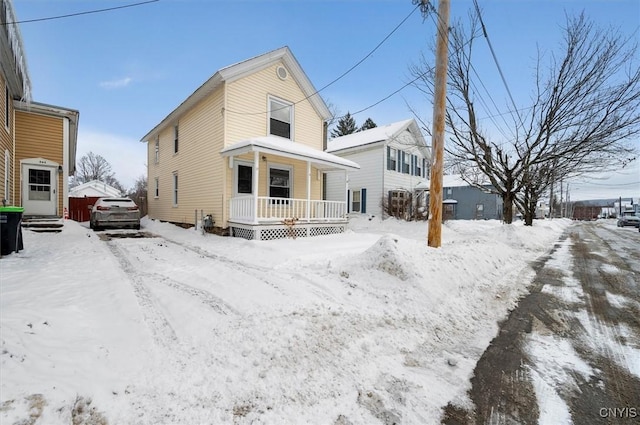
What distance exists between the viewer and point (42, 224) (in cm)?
1067

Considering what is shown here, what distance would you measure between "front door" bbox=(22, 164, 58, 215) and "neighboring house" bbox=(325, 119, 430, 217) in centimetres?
1438

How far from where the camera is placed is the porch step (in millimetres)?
10269

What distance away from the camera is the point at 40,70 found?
9.28 m

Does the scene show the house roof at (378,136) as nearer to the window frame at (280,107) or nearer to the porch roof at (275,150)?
the window frame at (280,107)

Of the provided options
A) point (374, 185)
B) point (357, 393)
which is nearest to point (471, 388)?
point (357, 393)

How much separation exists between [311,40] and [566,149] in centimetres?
1145

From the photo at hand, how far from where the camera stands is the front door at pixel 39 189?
1191 centimetres

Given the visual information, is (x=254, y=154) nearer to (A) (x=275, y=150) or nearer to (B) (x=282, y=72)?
(A) (x=275, y=150)

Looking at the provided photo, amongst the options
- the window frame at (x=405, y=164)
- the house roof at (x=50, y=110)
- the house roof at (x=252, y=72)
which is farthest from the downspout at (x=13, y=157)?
the window frame at (x=405, y=164)

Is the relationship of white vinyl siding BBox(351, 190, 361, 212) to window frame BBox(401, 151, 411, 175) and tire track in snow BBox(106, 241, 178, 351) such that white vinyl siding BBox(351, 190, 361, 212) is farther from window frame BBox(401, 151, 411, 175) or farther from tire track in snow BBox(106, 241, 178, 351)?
tire track in snow BBox(106, 241, 178, 351)

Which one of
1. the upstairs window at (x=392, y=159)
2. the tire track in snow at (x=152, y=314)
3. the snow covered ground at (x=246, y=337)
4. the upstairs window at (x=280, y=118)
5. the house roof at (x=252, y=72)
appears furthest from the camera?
the upstairs window at (x=392, y=159)

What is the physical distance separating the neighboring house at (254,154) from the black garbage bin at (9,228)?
5.26 meters

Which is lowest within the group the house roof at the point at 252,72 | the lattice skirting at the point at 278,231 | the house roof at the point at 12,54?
the lattice skirting at the point at 278,231

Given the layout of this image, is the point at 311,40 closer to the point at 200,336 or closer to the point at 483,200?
the point at 200,336
